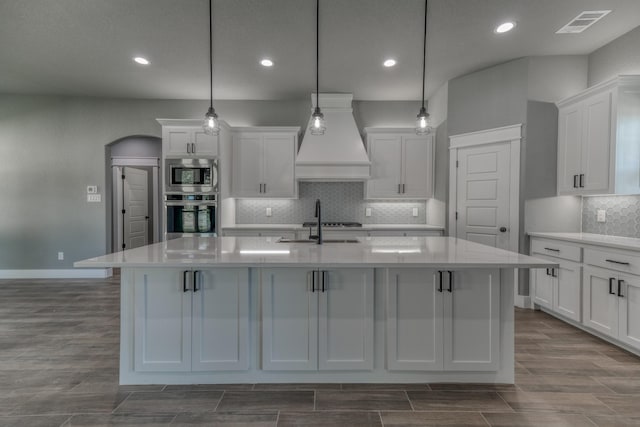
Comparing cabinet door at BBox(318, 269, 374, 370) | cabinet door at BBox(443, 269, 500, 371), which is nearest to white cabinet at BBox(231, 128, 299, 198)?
cabinet door at BBox(318, 269, 374, 370)

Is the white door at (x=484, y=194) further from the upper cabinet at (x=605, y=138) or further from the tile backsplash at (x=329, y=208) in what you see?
the tile backsplash at (x=329, y=208)

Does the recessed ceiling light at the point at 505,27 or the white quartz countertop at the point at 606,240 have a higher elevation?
the recessed ceiling light at the point at 505,27

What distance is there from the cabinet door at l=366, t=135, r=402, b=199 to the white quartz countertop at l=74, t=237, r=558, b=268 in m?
2.40

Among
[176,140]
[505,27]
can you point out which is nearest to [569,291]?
[505,27]

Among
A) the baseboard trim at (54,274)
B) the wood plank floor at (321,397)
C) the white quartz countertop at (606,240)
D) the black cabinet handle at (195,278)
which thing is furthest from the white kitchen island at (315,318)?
the baseboard trim at (54,274)

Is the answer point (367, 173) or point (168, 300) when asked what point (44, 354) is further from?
point (367, 173)

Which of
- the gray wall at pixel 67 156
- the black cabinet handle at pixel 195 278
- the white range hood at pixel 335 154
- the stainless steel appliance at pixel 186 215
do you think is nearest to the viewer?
the black cabinet handle at pixel 195 278

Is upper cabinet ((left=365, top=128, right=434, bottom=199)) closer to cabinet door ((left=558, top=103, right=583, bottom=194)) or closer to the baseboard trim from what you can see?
cabinet door ((left=558, top=103, right=583, bottom=194))

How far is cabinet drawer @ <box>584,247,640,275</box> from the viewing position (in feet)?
8.48

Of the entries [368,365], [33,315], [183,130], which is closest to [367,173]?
[183,130]

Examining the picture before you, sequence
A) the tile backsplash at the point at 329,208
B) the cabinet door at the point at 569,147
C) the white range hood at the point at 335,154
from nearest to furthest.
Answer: the cabinet door at the point at 569,147 → the white range hood at the point at 335,154 → the tile backsplash at the point at 329,208

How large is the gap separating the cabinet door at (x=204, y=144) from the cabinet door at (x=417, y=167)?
2834 mm

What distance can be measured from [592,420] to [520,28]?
335 cm

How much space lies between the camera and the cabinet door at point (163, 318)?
210 cm
